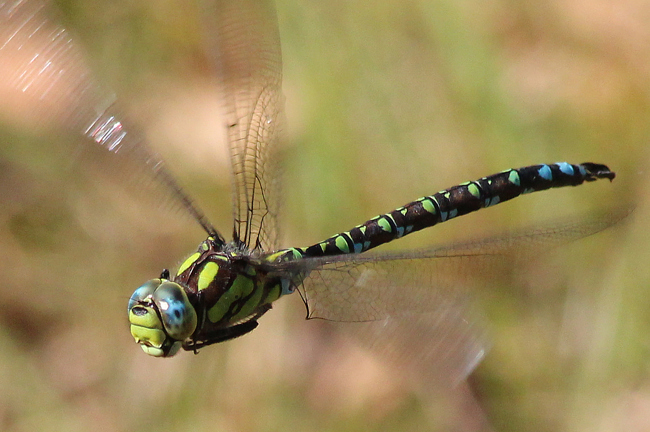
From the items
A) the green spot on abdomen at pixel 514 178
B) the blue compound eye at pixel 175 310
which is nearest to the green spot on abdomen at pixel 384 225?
the green spot on abdomen at pixel 514 178

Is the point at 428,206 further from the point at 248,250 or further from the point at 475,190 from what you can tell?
the point at 248,250

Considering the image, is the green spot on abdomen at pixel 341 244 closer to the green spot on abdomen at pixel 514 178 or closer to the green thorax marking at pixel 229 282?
the green thorax marking at pixel 229 282

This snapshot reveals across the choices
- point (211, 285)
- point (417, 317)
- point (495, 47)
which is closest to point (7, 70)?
point (211, 285)

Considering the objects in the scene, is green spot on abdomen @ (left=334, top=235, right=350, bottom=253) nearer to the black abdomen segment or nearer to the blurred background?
the black abdomen segment

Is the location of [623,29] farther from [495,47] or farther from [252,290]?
[252,290]

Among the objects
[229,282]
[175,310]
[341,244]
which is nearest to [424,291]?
[341,244]

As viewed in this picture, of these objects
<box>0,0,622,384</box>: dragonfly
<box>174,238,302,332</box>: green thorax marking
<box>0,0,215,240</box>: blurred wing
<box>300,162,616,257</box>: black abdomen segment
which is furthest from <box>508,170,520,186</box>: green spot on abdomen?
<box>0,0,215,240</box>: blurred wing

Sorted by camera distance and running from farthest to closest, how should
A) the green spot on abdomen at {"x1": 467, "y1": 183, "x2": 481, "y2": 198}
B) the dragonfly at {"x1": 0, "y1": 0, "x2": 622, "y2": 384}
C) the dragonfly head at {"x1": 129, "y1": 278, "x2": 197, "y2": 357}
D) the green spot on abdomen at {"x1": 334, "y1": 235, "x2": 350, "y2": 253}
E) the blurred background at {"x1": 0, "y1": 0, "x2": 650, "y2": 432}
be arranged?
the blurred background at {"x1": 0, "y1": 0, "x2": 650, "y2": 432}, the green spot on abdomen at {"x1": 467, "y1": 183, "x2": 481, "y2": 198}, the green spot on abdomen at {"x1": 334, "y1": 235, "x2": 350, "y2": 253}, the dragonfly at {"x1": 0, "y1": 0, "x2": 622, "y2": 384}, the dragonfly head at {"x1": 129, "y1": 278, "x2": 197, "y2": 357}
